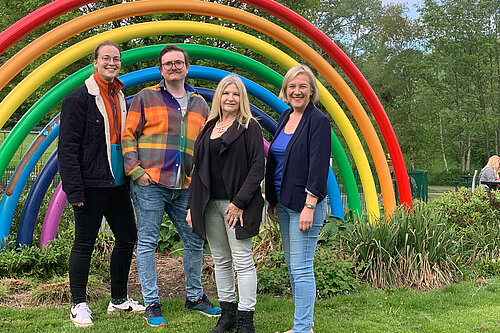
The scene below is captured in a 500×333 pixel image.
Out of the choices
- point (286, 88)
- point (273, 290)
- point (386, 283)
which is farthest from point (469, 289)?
point (286, 88)

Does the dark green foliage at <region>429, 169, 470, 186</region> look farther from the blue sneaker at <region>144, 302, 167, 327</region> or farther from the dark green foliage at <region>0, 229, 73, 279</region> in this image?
the blue sneaker at <region>144, 302, 167, 327</region>

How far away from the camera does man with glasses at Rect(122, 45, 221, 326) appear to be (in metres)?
3.99

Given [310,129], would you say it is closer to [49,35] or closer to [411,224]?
[411,224]

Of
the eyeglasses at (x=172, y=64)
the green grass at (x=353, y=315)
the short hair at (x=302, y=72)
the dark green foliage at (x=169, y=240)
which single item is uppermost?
the eyeglasses at (x=172, y=64)

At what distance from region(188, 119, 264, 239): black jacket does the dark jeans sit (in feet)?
2.90

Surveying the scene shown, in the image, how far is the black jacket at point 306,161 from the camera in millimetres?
3402

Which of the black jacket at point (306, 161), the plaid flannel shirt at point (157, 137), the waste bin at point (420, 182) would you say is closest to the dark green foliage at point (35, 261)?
the plaid flannel shirt at point (157, 137)

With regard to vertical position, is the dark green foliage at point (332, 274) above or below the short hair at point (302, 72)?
below

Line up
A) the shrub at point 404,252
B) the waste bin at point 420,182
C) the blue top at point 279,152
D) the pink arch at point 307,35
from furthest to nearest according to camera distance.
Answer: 1. the waste bin at point 420,182
2. the shrub at point 404,252
3. the pink arch at point 307,35
4. the blue top at point 279,152

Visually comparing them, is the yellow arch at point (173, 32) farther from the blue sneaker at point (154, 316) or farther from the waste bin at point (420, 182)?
the waste bin at point (420, 182)

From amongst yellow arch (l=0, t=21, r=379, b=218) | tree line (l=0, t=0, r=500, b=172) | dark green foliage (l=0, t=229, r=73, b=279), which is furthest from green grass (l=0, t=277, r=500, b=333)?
tree line (l=0, t=0, r=500, b=172)

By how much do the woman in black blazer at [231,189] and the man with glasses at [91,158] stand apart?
0.81 meters

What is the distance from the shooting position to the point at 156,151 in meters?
4.05

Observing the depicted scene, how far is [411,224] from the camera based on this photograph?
5641 millimetres
